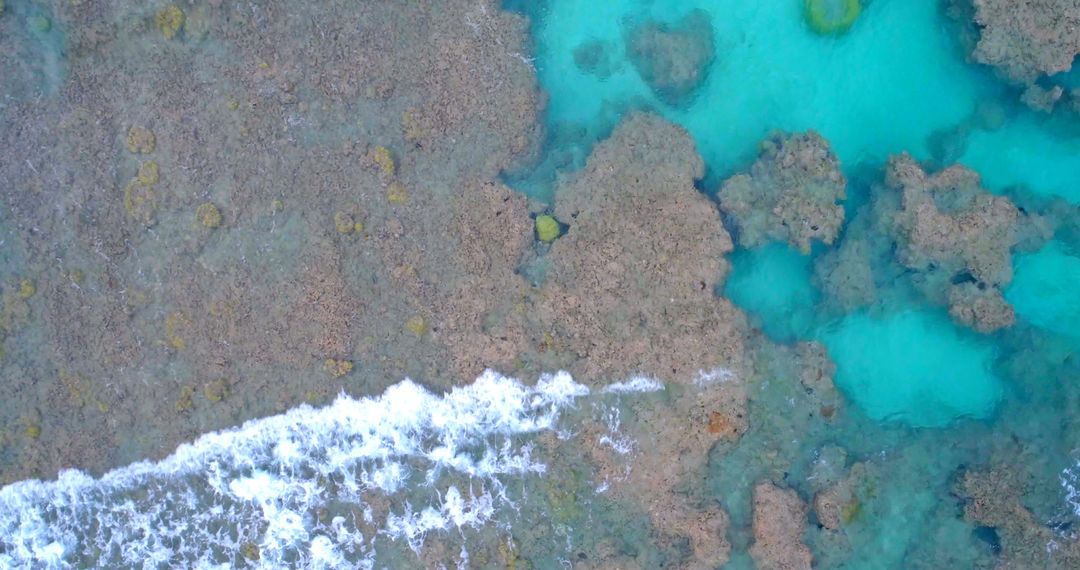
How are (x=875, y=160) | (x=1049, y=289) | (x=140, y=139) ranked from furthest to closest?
(x=875, y=160) < (x=1049, y=289) < (x=140, y=139)

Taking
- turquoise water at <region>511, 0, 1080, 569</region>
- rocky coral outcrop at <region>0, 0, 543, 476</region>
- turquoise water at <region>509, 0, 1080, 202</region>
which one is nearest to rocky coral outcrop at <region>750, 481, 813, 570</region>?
turquoise water at <region>511, 0, 1080, 569</region>

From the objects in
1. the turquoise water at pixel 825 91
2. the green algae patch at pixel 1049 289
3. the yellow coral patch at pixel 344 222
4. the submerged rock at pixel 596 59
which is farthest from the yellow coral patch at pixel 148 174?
the green algae patch at pixel 1049 289

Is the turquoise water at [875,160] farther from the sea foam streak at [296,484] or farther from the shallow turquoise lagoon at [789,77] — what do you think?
the sea foam streak at [296,484]

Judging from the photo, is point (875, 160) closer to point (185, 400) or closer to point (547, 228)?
point (547, 228)

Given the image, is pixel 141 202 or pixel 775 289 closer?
pixel 141 202

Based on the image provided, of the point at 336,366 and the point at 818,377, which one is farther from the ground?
the point at 336,366

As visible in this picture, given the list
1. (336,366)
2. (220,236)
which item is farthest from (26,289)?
(336,366)

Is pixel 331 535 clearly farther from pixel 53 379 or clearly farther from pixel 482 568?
pixel 53 379
